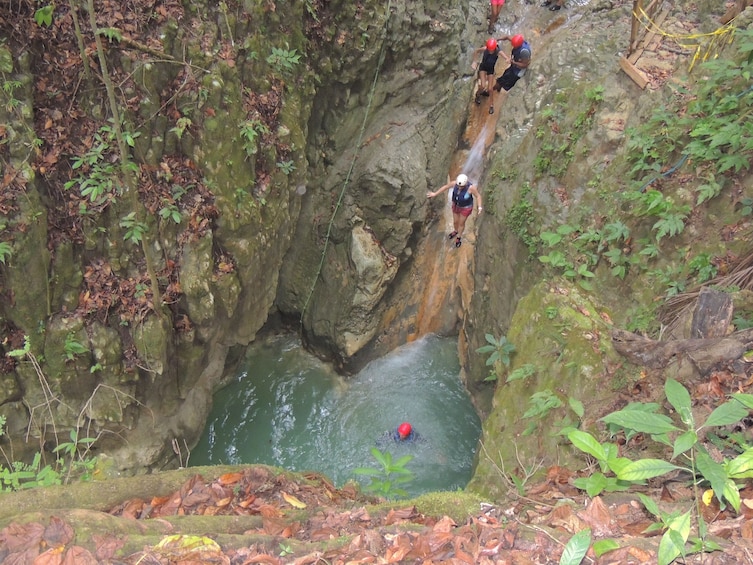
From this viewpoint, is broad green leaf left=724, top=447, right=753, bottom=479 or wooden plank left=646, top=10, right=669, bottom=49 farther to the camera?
wooden plank left=646, top=10, right=669, bottom=49

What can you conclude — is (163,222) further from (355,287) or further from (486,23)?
(486,23)

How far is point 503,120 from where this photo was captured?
988 centimetres

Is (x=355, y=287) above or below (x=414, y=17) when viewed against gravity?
below

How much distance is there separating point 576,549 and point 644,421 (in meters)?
0.86

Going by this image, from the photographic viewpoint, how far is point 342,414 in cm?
953

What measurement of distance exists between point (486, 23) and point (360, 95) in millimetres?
4060

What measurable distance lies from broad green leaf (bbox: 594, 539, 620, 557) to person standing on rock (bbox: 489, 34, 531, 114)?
9409mm

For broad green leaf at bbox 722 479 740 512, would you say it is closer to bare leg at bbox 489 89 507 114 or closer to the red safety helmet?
the red safety helmet

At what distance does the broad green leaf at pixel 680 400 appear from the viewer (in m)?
2.66

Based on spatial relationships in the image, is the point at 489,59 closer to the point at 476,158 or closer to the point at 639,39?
the point at 476,158

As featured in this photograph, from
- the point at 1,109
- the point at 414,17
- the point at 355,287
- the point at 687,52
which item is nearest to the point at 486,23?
the point at 414,17

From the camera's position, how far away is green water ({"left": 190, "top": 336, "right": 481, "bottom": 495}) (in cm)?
877

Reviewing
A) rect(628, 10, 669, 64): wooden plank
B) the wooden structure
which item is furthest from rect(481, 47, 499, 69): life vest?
rect(628, 10, 669, 64): wooden plank

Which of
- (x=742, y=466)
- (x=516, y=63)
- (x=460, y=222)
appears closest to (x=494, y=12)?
(x=516, y=63)
